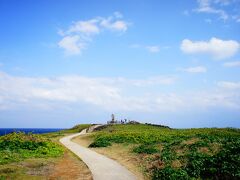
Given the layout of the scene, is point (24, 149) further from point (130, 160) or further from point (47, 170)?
point (130, 160)

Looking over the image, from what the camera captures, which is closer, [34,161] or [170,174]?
[170,174]

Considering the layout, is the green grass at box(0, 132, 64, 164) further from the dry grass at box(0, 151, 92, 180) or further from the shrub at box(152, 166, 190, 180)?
the shrub at box(152, 166, 190, 180)

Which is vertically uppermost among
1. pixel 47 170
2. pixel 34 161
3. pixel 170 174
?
pixel 34 161

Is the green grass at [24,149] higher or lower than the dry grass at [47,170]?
higher

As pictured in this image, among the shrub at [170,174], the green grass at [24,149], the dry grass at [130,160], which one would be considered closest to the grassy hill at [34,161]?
the green grass at [24,149]

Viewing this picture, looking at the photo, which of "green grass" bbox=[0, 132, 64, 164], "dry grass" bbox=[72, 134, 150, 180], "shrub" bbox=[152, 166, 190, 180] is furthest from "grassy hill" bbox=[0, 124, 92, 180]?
"shrub" bbox=[152, 166, 190, 180]

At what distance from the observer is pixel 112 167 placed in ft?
73.8

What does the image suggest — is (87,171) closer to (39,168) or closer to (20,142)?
(39,168)

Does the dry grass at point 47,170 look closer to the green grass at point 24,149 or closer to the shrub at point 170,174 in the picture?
the green grass at point 24,149

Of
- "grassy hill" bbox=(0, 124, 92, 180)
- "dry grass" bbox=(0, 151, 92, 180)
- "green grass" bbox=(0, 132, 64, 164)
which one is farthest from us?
"green grass" bbox=(0, 132, 64, 164)

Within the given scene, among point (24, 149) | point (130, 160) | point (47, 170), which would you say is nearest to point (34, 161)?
point (47, 170)

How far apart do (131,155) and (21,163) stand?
33.1 feet

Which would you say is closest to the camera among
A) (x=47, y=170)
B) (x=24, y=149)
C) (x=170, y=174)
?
(x=170, y=174)

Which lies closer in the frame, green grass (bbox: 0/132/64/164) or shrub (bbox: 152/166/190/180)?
shrub (bbox: 152/166/190/180)
